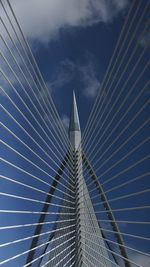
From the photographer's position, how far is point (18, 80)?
19.0ft

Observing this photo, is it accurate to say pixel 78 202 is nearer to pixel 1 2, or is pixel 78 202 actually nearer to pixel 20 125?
pixel 20 125

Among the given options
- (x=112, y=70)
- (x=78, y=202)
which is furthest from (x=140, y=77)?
(x=78, y=202)

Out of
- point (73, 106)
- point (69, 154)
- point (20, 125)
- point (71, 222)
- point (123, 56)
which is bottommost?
point (20, 125)

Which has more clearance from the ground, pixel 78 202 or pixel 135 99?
pixel 78 202

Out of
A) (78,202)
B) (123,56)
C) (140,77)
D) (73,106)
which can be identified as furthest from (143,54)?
(73,106)

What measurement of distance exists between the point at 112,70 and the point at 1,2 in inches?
89.3

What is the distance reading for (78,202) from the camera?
24.3 feet

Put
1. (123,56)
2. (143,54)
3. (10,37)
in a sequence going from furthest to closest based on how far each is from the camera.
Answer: (123,56), (10,37), (143,54)

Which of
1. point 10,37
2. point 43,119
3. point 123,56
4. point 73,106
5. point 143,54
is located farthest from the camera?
point 73,106

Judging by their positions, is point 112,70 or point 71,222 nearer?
Result: point 112,70

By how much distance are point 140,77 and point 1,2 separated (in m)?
2.17

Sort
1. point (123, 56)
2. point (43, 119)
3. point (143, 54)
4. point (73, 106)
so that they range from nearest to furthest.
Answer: point (143, 54) < point (123, 56) < point (43, 119) < point (73, 106)

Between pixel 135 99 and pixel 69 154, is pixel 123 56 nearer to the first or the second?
pixel 135 99

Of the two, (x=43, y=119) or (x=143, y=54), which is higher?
(x=43, y=119)
